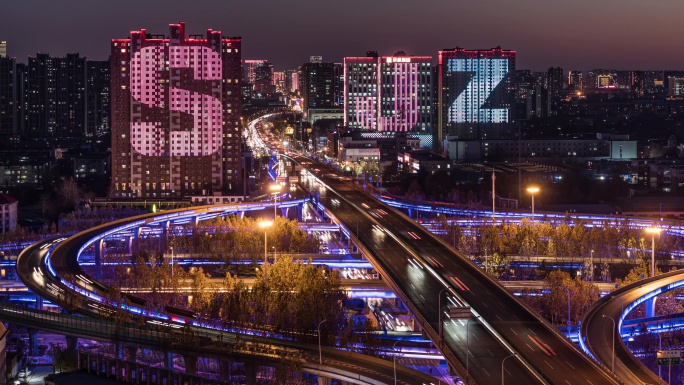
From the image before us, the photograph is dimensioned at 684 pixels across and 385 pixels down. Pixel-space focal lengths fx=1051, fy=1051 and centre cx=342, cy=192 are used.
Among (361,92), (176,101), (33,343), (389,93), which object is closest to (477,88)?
(389,93)

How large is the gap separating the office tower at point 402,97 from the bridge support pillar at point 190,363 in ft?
160

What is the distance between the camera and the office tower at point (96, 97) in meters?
73.3

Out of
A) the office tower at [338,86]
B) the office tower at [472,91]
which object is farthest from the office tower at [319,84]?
the office tower at [472,91]

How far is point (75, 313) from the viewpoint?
17.6 m

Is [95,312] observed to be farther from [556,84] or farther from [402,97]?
[556,84]

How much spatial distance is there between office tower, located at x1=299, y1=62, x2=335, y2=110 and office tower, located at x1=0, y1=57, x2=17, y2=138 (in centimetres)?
2472

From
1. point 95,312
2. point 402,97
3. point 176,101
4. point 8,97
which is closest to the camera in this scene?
point 95,312

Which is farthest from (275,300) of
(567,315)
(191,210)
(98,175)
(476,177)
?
(98,175)

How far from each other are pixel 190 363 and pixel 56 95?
58413 millimetres

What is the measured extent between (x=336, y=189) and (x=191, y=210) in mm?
8253

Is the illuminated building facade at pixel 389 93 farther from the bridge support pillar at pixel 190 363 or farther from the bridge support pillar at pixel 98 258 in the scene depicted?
the bridge support pillar at pixel 190 363

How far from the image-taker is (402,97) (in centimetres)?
6419

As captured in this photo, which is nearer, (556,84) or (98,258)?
(98,258)

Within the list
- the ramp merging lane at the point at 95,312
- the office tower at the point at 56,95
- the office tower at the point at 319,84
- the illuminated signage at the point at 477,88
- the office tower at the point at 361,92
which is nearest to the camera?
the ramp merging lane at the point at 95,312
